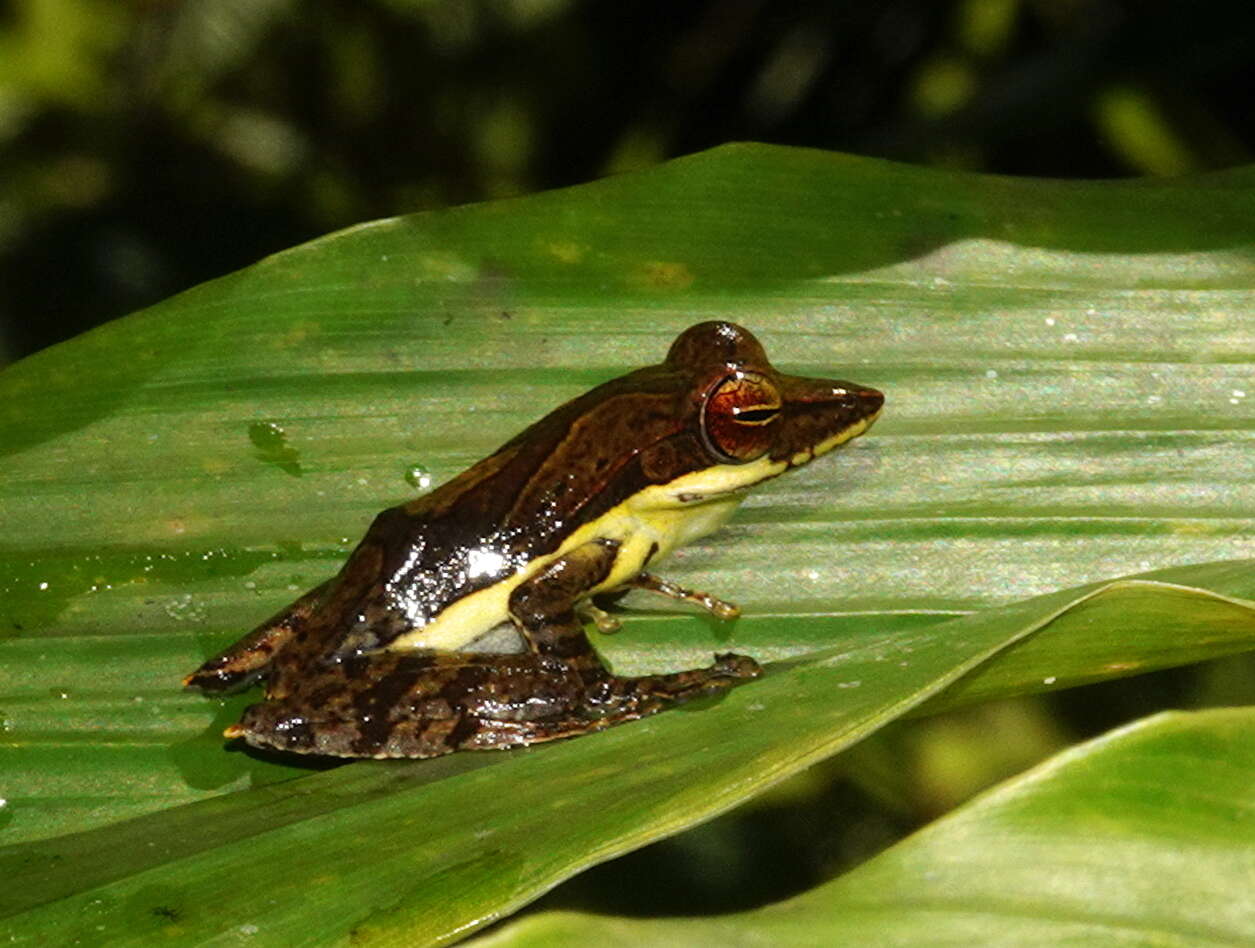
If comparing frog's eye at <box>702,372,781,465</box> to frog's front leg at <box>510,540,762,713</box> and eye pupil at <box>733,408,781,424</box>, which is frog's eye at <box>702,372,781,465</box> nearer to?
eye pupil at <box>733,408,781,424</box>

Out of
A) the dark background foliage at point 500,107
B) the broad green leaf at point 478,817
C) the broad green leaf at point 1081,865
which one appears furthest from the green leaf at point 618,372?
the dark background foliage at point 500,107

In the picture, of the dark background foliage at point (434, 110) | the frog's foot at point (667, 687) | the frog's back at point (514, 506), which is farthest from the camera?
→ the dark background foliage at point (434, 110)

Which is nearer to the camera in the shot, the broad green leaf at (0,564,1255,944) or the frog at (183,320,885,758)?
the broad green leaf at (0,564,1255,944)

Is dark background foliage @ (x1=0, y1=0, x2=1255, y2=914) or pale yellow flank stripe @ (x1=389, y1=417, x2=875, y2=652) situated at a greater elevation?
dark background foliage @ (x1=0, y1=0, x2=1255, y2=914)

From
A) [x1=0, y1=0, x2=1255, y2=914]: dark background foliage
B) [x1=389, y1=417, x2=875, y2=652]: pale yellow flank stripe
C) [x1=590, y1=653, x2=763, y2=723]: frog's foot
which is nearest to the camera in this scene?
[x1=590, y1=653, x2=763, y2=723]: frog's foot

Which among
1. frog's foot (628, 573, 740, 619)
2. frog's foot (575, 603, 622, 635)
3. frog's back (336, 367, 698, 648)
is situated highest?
frog's back (336, 367, 698, 648)

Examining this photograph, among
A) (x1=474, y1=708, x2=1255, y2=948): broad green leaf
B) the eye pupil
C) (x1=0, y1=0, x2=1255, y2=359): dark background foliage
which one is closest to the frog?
the eye pupil

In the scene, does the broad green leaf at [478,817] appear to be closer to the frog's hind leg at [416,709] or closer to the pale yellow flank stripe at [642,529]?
the frog's hind leg at [416,709]

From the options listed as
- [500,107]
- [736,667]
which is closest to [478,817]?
[736,667]

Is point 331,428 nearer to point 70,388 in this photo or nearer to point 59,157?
point 70,388
